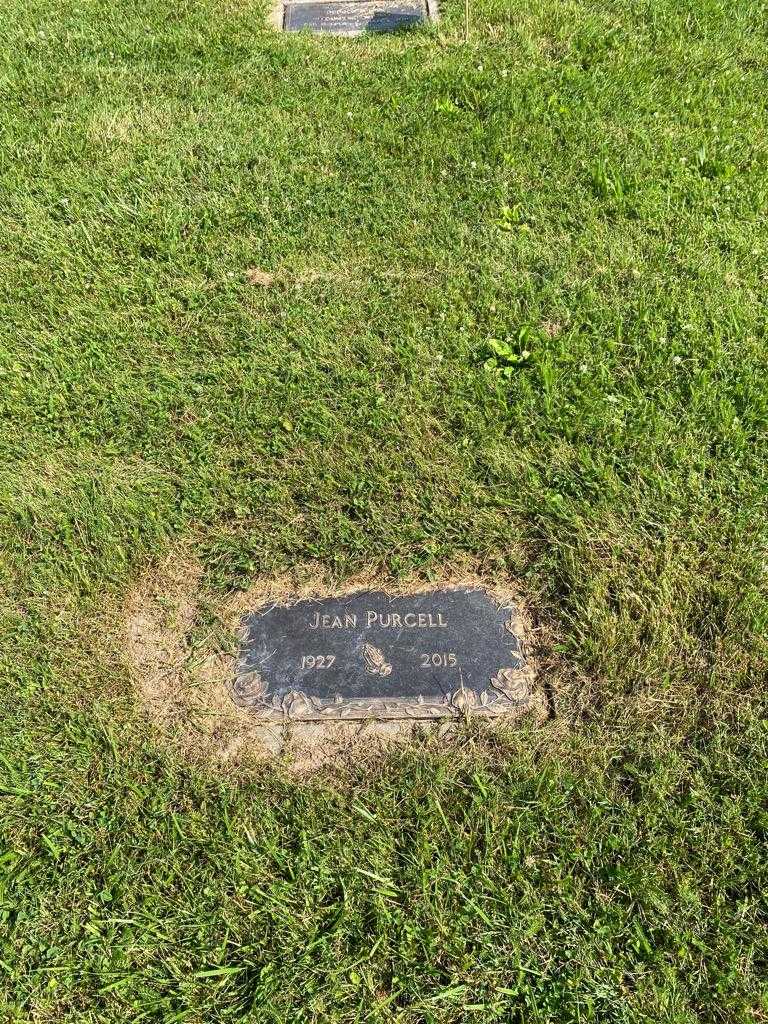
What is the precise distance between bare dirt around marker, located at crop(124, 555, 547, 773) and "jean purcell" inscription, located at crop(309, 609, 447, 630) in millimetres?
108

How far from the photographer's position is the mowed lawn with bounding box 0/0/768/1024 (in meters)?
1.98

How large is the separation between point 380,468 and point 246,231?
6.18 ft

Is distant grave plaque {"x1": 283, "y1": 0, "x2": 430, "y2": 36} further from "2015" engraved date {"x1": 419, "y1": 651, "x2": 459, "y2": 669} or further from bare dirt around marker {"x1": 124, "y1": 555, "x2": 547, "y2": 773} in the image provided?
"2015" engraved date {"x1": 419, "y1": 651, "x2": 459, "y2": 669}

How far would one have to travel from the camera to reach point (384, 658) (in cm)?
250

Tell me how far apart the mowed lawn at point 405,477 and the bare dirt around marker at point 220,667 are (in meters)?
0.07

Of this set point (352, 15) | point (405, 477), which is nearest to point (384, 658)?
point (405, 477)

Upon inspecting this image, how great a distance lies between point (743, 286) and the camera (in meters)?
3.52

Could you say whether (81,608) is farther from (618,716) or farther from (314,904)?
(618,716)

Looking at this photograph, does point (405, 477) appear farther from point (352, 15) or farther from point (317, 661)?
point (352, 15)

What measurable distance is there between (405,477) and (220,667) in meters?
1.03

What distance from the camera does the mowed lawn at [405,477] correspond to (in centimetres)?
198

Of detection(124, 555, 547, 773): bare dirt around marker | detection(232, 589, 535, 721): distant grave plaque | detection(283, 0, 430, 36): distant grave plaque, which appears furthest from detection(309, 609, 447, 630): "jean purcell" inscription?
detection(283, 0, 430, 36): distant grave plaque

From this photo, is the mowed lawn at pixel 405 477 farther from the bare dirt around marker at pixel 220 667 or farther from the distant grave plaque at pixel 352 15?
the distant grave plaque at pixel 352 15

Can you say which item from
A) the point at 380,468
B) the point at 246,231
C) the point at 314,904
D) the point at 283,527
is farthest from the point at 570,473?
the point at 246,231
